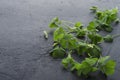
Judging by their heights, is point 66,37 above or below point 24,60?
above

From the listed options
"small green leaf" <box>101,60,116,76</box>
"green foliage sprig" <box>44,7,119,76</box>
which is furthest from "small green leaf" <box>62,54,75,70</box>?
"small green leaf" <box>101,60,116,76</box>

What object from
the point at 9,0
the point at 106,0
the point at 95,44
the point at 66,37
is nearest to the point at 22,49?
the point at 66,37

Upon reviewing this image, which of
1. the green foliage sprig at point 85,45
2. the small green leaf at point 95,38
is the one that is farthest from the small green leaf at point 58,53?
the small green leaf at point 95,38

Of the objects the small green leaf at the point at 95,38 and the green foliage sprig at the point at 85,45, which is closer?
the green foliage sprig at the point at 85,45

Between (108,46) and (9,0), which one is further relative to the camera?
(9,0)

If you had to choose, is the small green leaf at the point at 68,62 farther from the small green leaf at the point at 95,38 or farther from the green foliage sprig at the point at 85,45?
the small green leaf at the point at 95,38

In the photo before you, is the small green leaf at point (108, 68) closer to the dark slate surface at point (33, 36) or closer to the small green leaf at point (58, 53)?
the dark slate surface at point (33, 36)

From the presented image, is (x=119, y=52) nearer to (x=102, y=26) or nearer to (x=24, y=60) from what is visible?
(x=102, y=26)

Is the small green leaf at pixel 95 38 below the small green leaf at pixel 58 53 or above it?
above

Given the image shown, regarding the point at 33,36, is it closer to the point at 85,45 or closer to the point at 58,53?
the point at 58,53
